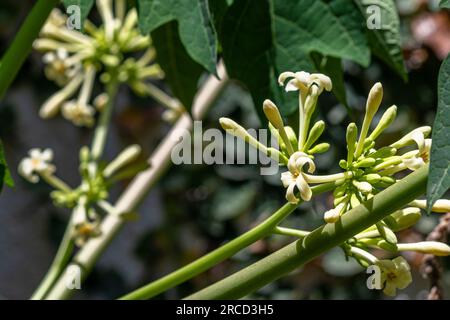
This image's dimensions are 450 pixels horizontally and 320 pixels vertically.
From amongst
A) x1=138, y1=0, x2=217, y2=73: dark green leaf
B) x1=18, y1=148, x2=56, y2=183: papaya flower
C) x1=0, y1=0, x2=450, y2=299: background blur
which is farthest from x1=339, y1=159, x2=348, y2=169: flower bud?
x1=0, y1=0, x2=450, y2=299: background blur

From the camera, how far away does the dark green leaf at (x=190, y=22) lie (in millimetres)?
811

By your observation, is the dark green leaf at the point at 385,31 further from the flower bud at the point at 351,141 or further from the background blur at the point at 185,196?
the background blur at the point at 185,196

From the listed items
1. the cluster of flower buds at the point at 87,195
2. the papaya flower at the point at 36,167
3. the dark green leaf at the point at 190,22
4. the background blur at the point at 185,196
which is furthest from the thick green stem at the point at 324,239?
the background blur at the point at 185,196

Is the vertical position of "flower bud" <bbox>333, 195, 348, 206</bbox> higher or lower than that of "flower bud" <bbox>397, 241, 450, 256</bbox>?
higher

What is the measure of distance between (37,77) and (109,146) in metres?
0.29

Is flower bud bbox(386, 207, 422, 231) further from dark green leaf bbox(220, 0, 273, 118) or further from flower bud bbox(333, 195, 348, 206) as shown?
dark green leaf bbox(220, 0, 273, 118)

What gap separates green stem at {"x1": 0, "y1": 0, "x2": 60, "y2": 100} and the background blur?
0.88 m

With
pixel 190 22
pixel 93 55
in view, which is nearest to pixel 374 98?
pixel 190 22

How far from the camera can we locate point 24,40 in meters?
0.83

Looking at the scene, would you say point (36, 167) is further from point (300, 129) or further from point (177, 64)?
point (300, 129)

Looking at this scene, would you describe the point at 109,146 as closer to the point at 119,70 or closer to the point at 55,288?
the point at 119,70

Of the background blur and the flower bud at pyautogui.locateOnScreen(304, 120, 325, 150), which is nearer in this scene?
the flower bud at pyautogui.locateOnScreen(304, 120, 325, 150)

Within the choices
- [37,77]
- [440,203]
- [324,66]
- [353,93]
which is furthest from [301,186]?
[37,77]

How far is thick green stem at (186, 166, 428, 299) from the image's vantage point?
590 mm
